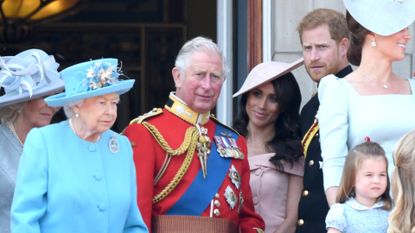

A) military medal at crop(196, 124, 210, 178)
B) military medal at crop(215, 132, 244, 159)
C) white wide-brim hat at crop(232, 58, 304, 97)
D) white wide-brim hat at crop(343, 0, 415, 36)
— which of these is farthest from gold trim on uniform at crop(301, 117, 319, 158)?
white wide-brim hat at crop(343, 0, 415, 36)

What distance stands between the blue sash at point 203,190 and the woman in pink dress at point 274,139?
391mm

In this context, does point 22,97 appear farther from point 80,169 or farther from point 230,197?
point 230,197

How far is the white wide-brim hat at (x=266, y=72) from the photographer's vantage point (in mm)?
6855

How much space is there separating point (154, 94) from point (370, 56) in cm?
476

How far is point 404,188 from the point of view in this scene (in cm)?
521

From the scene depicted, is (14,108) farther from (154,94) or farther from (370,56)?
(154,94)

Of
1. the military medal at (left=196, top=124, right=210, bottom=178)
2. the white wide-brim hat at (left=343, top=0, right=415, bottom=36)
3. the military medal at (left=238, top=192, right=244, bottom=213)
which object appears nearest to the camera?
the white wide-brim hat at (left=343, top=0, right=415, bottom=36)

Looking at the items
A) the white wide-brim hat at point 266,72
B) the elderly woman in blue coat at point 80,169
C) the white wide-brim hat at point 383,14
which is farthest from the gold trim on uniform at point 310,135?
the elderly woman in blue coat at point 80,169

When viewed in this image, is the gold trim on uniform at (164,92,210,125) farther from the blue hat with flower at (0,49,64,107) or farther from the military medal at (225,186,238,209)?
the blue hat with flower at (0,49,64,107)

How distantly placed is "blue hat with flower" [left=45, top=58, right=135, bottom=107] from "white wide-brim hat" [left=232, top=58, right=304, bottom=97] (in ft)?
4.42

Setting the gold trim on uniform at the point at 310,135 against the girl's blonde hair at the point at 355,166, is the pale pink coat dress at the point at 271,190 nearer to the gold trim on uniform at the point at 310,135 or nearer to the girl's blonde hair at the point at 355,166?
the gold trim on uniform at the point at 310,135

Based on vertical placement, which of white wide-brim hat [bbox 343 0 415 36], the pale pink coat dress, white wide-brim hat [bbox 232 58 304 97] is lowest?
the pale pink coat dress

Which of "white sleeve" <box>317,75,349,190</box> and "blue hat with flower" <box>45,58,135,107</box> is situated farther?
"white sleeve" <box>317,75,349,190</box>

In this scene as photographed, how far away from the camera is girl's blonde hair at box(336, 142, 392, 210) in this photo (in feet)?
18.0
